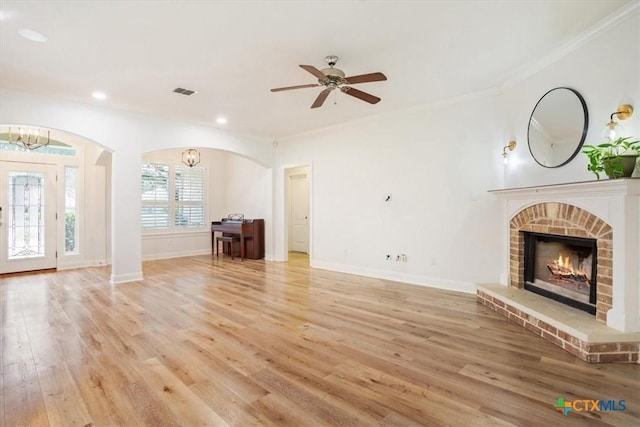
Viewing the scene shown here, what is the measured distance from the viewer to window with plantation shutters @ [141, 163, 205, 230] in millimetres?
7637

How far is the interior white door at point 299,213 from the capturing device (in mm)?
8820

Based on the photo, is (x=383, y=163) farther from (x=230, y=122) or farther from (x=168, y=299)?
(x=168, y=299)

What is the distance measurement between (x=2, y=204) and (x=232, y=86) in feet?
16.8

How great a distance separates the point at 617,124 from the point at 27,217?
28.9 ft

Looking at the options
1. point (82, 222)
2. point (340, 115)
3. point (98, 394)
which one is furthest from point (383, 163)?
point (82, 222)

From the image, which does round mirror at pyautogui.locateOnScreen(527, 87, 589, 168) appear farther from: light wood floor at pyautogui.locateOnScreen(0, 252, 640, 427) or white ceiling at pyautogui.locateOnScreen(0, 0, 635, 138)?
light wood floor at pyautogui.locateOnScreen(0, 252, 640, 427)

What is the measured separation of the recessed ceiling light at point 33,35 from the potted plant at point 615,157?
5.03m

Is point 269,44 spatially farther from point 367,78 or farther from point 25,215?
point 25,215

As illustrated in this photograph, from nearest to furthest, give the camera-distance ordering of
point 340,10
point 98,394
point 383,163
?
1. point 98,394
2. point 340,10
3. point 383,163

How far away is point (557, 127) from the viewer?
3.30m

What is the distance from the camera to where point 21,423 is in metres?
1.73

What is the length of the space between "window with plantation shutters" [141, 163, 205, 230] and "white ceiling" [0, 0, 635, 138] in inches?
129

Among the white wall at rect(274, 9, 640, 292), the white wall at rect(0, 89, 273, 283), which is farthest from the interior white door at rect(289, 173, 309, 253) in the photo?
the white wall at rect(0, 89, 273, 283)

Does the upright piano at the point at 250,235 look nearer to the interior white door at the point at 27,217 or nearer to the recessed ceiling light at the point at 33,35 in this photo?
the interior white door at the point at 27,217
